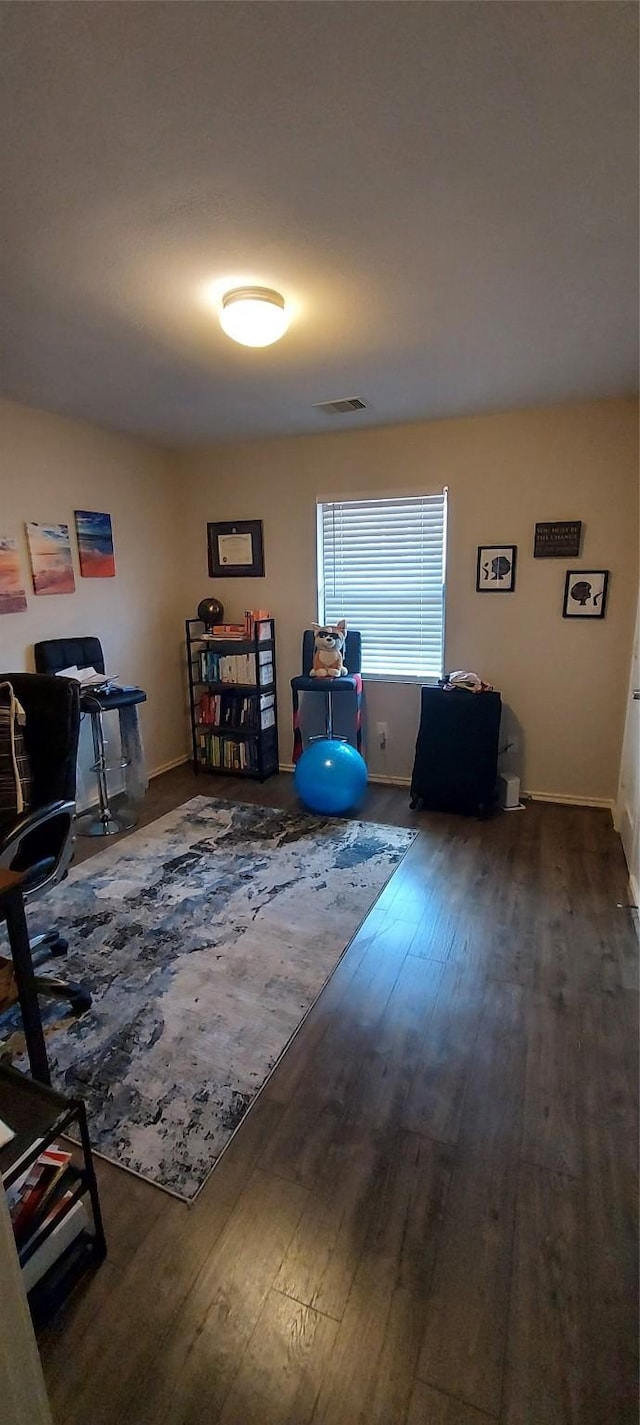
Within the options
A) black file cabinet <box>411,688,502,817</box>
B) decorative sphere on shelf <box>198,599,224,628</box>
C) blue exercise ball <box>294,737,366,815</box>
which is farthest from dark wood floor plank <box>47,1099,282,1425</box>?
decorative sphere on shelf <box>198,599,224,628</box>

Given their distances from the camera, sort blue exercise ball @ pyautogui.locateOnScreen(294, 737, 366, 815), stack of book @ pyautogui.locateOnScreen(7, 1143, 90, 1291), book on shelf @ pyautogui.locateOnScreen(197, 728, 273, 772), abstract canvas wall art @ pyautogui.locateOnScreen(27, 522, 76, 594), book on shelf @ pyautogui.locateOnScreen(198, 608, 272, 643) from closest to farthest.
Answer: stack of book @ pyautogui.locateOnScreen(7, 1143, 90, 1291) → abstract canvas wall art @ pyautogui.locateOnScreen(27, 522, 76, 594) → blue exercise ball @ pyautogui.locateOnScreen(294, 737, 366, 815) → book on shelf @ pyautogui.locateOnScreen(198, 608, 272, 643) → book on shelf @ pyautogui.locateOnScreen(197, 728, 273, 772)

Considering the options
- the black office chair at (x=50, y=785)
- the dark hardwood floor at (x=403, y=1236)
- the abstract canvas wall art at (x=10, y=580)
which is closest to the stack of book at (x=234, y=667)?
the abstract canvas wall art at (x=10, y=580)

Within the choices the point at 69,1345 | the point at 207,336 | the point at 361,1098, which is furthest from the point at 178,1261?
the point at 207,336

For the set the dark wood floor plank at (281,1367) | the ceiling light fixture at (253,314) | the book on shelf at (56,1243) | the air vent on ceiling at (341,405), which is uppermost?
the air vent on ceiling at (341,405)

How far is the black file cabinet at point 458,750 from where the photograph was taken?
3.50 meters

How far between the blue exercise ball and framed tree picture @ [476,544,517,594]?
139 cm

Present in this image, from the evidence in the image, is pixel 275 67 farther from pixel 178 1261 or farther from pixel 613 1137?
pixel 613 1137

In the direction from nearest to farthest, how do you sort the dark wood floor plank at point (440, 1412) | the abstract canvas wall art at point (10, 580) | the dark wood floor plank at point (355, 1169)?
the dark wood floor plank at point (440, 1412) → the dark wood floor plank at point (355, 1169) → the abstract canvas wall art at point (10, 580)

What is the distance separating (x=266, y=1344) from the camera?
3.65ft

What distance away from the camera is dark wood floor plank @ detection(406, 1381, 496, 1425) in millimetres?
1008

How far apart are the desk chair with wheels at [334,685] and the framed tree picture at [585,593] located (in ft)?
4.47

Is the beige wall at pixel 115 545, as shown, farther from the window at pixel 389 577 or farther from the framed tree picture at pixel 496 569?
the framed tree picture at pixel 496 569

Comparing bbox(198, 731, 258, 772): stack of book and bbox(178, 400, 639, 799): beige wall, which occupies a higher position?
bbox(178, 400, 639, 799): beige wall

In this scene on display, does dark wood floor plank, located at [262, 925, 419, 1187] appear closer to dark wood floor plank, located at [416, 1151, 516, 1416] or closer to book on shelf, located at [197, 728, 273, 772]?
dark wood floor plank, located at [416, 1151, 516, 1416]
